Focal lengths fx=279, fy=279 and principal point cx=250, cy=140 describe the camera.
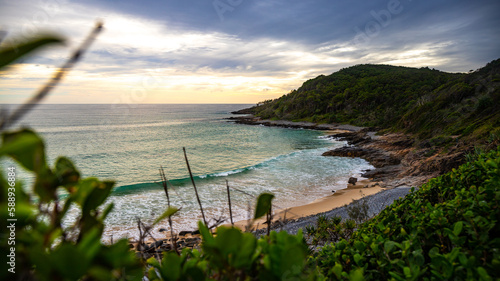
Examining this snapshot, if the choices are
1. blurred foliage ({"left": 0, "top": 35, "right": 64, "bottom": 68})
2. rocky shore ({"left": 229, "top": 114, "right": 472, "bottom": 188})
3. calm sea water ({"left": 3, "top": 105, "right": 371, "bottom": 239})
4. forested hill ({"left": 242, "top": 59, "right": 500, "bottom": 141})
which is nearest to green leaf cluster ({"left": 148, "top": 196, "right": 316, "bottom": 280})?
blurred foliage ({"left": 0, "top": 35, "right": 64, "bottom": 68})

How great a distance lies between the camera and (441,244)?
5.31ft

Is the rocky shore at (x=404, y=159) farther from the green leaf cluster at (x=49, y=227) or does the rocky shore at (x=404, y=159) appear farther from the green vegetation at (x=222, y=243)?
the green leaf cluster at (x=49, y=227)

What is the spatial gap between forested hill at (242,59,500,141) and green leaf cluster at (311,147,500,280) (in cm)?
1366

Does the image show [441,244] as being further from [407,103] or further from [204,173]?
[407,103]

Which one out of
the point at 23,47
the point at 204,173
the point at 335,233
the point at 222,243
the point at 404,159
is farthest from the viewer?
the point at 204,173

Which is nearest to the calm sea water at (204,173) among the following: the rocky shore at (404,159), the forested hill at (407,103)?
the rocky shore at (404,159)

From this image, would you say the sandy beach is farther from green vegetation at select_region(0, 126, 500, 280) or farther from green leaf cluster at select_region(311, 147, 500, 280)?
green vegetation at select_region(0, 126, 500, 280)

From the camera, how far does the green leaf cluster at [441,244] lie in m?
1.23

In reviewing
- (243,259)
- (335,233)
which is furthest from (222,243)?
(335,233)

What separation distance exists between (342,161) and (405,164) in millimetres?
5712

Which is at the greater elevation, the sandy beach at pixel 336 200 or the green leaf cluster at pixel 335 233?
the green leaf cluster at pixel 335 233

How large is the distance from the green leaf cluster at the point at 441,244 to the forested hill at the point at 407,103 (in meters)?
13.7

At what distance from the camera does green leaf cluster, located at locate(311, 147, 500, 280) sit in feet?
4.03

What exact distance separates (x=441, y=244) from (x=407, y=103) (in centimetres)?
4894
